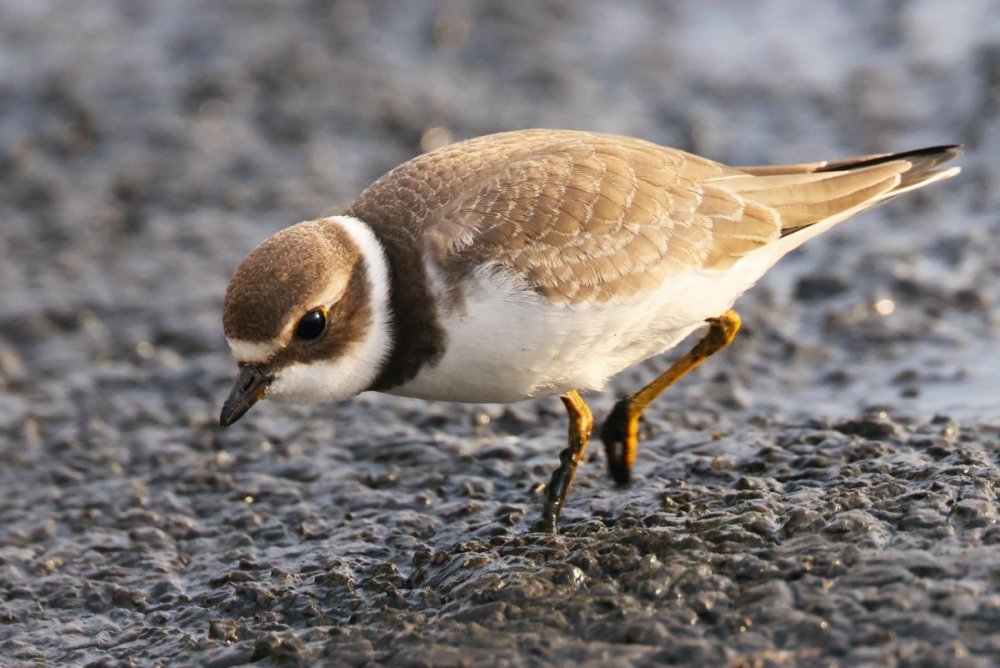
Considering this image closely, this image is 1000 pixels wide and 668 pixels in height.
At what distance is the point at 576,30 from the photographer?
1156 cm

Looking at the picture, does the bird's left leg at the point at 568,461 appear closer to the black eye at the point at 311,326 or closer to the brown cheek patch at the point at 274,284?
the black eye at the point at 311,326

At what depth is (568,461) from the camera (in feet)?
20.1

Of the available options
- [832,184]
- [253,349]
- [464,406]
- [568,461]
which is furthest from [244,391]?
[832,184]

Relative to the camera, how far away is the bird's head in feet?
17.4

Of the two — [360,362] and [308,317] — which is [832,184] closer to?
[360,362]

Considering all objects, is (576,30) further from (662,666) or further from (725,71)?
(662,666)

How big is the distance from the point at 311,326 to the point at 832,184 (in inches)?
112

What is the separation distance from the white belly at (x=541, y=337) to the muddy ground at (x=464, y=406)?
739 mm

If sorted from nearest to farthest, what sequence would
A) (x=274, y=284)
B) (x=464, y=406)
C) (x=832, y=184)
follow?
(x=274, y=284) → (x=832, y=184) → (x=464, y=406)

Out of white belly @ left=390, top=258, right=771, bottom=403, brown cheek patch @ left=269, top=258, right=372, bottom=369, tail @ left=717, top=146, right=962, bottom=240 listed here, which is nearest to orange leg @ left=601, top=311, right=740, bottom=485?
white belly @ left=390, top=258, right=771, bottom=403

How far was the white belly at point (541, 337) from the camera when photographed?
5.41 meters

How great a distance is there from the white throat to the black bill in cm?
5

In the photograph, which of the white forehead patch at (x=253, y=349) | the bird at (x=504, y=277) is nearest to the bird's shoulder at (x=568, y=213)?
the bird at (x=504, y=277)

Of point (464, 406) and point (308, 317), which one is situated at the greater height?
point (308, 317)
